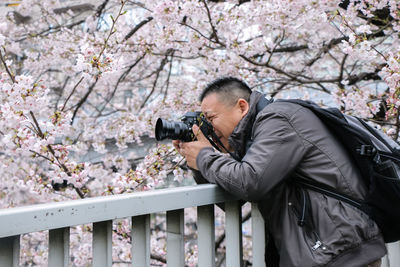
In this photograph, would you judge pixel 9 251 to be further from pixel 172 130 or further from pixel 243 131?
pixel 243 131

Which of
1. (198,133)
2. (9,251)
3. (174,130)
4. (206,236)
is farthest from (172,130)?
(9,251)

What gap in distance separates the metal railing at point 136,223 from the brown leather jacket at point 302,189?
11 cm

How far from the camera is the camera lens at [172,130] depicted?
1514 millimetres

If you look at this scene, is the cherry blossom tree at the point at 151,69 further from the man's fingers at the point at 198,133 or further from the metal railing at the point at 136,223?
the metal railing at the point at 136,223

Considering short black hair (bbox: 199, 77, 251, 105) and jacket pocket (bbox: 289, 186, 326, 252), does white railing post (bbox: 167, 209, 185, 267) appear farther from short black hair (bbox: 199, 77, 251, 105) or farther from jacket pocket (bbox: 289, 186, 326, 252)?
short black hair (bbox: 199, 77, 251, 105)

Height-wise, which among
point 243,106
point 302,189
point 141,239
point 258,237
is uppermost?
point 243,106

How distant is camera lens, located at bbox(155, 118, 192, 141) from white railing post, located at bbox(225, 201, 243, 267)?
1.20ft

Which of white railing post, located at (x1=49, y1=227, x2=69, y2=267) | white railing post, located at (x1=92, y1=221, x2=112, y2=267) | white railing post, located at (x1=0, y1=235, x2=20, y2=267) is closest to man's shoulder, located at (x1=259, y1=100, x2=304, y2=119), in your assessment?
white railing post, located at (x1=92, y1=221, x2=112, y2=267)

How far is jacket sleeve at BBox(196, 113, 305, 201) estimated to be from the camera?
1188 mm

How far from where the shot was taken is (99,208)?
98 cm

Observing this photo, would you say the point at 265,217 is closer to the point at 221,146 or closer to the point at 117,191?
the point at 221,146

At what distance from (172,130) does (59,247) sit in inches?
27.4

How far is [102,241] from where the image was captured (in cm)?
105

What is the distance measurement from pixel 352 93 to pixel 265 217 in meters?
2.05
